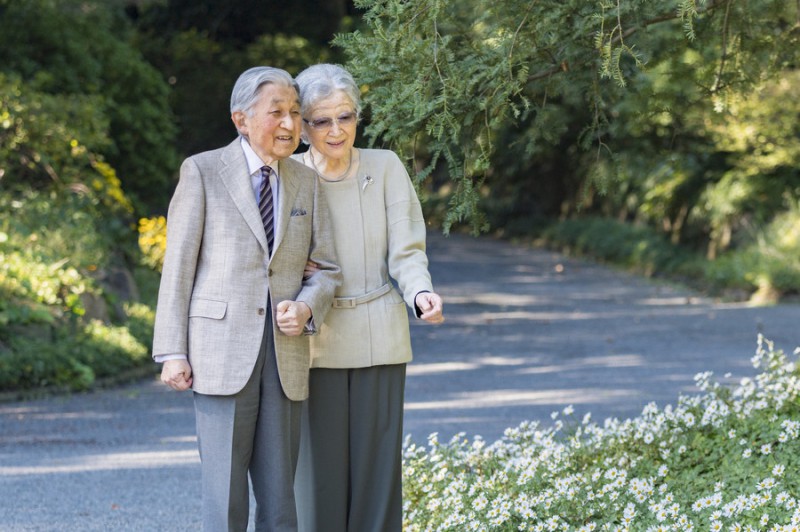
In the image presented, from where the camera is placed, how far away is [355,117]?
366cm

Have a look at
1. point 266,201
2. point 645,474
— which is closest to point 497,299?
point 645,474

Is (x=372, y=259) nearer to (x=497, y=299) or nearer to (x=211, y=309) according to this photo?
(x=211, y=309)

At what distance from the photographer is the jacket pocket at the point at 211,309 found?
3406mm

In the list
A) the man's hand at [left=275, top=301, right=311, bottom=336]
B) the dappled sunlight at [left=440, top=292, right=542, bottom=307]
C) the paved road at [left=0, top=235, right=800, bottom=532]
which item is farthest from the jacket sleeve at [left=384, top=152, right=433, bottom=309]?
the dappled sunlight at [left=440, top=292, right=542, bottom=307]

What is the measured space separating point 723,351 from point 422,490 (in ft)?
22.2

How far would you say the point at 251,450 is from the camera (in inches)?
139

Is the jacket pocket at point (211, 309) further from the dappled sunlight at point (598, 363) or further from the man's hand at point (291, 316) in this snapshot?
the dappled sunlight at point (598, 363)

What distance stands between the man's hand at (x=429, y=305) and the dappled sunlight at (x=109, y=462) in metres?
3.41

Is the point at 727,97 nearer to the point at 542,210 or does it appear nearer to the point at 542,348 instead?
the point at 542,348

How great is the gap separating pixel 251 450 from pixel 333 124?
1.04 m

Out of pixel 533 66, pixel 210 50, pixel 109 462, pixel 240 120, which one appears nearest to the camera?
pixel 240 120

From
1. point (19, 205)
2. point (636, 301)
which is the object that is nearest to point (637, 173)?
point (636, 301)

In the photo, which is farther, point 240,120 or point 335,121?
point 335,121

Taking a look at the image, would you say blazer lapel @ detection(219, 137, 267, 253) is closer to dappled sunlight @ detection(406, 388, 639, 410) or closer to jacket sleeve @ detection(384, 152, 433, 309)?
jacket sleeve @ detection(384, 152, 433, 309)
